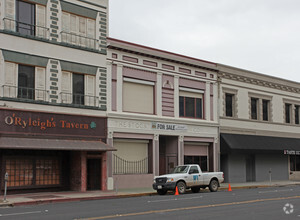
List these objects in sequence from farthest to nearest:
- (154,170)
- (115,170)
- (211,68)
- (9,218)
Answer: (211,68), (154,170), (115,170), (9,218)

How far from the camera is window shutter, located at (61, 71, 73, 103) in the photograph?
24.2 metres

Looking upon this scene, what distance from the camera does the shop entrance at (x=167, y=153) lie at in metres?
30.2

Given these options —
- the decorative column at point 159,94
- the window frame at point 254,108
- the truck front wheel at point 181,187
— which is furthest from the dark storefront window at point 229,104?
the truck front wheel at point 181,187

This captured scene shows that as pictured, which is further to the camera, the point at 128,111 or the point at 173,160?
the point at 173,160

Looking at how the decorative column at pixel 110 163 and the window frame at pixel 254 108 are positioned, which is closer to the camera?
the decorative column at pixel 110 163

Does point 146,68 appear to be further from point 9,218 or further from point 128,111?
point 9,218

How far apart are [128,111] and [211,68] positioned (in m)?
8.65

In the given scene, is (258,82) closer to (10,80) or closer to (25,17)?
(25,17)

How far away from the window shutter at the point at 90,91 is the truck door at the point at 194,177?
6942 millimetres

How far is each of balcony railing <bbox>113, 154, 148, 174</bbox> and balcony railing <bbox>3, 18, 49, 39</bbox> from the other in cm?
854

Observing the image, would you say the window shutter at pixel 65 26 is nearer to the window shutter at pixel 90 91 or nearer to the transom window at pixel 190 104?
the window shutter at pixel 90 91

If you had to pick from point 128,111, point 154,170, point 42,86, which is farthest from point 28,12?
point 154,170

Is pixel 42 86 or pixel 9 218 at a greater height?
pixel 42 86

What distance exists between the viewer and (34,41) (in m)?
23.1
